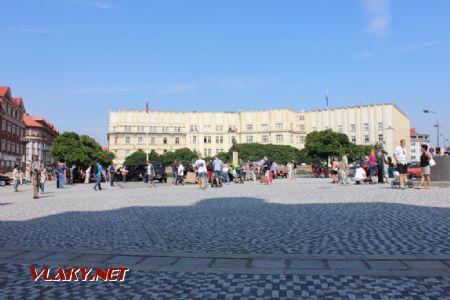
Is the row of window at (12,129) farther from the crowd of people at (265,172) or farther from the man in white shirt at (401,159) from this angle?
the man in white shirt at (401,159)

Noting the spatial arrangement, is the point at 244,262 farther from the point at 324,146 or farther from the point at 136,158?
the point at 136,158

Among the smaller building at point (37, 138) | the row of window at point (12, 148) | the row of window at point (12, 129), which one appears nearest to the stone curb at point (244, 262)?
the row of window at point (12, 148)

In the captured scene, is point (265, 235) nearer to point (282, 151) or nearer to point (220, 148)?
point (282, 151)

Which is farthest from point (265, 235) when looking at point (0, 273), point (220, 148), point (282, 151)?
point (220, 148)

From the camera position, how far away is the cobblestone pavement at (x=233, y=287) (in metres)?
4.05

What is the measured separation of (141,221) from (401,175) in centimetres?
1217

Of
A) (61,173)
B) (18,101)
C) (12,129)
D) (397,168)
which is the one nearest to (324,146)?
(12,129)

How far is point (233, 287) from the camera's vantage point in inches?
170

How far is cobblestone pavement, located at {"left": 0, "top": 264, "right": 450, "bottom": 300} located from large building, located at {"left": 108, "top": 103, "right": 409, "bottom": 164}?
121 meters

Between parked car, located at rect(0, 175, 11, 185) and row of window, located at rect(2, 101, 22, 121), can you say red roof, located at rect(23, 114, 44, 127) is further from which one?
parked car, located at rect(0, 175, 11, 185)

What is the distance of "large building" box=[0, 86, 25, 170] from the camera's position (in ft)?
233

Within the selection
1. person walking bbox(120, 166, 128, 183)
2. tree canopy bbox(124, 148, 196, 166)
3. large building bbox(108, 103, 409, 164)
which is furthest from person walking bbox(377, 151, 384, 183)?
large building bbox(108, 103, 409, 164)

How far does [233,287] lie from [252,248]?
2006 mm

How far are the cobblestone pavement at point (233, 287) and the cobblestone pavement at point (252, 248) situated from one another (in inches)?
0.4
